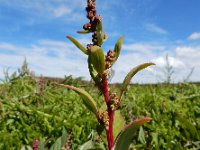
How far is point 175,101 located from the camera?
459 cm

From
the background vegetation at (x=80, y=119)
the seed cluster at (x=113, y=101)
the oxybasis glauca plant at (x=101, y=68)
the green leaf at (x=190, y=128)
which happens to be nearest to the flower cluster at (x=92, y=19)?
the oxybasis glauca plant at (x=101, y=68)

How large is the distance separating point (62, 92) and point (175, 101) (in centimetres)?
154

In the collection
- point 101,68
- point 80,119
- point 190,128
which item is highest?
point 101,68

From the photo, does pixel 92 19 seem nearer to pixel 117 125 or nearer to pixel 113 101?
pixel 113 101

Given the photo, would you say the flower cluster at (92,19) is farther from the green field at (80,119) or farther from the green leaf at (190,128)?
the green leaf at (190,128)

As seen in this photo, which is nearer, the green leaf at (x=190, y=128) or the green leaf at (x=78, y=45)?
the green leaf at (x=78, y=45)

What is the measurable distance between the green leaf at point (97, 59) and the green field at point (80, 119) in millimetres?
1591

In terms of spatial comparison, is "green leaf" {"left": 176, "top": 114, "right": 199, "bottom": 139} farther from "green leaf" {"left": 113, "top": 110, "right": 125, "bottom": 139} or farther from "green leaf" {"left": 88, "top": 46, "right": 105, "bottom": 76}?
"green leaf" {"left": 88, "top": 46, "right": 105, "bottom": 76}

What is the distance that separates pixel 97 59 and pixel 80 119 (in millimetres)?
2197

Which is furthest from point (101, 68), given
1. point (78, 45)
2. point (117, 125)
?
point (117, 125)

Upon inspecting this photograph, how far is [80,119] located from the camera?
378cm

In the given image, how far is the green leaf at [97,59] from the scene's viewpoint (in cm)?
160

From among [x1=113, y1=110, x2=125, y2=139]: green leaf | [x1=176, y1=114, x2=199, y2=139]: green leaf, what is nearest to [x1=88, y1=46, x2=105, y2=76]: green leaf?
[x1=113, y1=110, x2=125, y2=139]: green leaf

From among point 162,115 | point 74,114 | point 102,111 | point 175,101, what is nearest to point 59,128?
point 74,114
